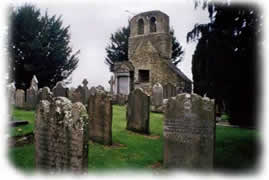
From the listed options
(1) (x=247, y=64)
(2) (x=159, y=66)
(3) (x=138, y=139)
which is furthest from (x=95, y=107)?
(2) (x=159, y=66)

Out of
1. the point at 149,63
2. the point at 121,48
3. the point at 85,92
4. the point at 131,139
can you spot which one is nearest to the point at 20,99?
the point at 85,92

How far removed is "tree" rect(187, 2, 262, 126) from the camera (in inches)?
165

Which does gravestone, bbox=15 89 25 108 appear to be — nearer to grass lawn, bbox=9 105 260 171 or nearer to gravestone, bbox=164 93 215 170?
grass lawn, bbox=9 105 260 171

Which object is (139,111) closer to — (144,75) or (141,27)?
(144,75)

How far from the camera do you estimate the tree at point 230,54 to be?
13.8 ft

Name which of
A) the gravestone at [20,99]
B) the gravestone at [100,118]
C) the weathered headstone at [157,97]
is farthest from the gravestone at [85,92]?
the weathered headstone at [157,97]

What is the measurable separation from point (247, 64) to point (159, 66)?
16929mm

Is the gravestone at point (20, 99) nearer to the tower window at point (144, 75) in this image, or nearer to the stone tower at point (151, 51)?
the stone tower at point (151, 51)

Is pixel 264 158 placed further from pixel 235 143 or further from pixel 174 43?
pixel 174 43

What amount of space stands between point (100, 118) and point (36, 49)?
1643 centimetres

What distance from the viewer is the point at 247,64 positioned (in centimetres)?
424

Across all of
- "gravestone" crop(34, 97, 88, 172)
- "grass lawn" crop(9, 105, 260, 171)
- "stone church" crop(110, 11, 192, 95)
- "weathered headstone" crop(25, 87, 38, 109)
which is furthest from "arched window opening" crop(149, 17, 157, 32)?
"gravestone" crop(34, 97, 88, 172)

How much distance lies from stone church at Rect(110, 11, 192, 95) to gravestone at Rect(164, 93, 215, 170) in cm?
1491

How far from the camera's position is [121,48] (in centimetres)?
3156
